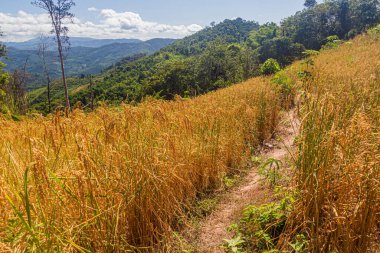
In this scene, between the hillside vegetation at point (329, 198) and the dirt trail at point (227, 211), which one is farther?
the dirt trail at point (227, 211)

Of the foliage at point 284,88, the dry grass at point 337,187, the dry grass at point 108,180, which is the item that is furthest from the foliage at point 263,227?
the foliage at point 284,88

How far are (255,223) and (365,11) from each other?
47.2m

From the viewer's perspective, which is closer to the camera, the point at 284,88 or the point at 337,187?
the point at 337,187

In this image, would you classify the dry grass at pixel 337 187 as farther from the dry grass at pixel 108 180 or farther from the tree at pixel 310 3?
the tree at pixel 310 3

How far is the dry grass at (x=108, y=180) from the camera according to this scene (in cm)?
151

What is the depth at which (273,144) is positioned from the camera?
16.1ft

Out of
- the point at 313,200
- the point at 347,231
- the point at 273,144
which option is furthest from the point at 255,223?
the point at 273,144

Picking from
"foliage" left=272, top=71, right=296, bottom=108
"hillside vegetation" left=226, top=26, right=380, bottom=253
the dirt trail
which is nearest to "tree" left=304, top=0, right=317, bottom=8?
"foliage" left=272, top=71, right=296, bottom=108

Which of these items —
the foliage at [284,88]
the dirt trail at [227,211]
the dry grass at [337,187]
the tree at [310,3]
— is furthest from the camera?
the tree at [310,3]

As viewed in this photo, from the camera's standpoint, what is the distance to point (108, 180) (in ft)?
6.31

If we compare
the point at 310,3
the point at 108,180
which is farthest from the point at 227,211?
the point at 310,3

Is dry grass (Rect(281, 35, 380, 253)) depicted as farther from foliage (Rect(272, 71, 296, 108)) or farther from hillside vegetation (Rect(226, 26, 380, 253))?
foliage (Rect(272, 71, 296, 108))

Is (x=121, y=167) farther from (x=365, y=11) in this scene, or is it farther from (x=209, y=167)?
(x=365, y=11)

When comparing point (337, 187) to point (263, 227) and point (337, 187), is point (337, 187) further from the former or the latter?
point (263, 227)
